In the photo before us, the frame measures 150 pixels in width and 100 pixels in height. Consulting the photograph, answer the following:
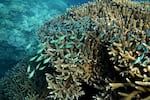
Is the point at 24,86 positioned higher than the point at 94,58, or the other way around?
the point at 94,58

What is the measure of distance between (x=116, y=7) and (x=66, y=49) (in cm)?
172

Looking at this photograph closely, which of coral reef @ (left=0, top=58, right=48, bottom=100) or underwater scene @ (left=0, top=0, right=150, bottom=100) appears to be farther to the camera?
coral reef @ (left=0, top=58, right=48, bottom=100)

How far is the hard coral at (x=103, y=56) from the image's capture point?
3.42 m

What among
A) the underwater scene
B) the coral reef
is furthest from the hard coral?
the coral reef

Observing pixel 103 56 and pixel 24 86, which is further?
pixel 24 86

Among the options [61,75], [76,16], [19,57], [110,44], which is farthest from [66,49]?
[19,57]

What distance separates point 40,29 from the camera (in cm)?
584

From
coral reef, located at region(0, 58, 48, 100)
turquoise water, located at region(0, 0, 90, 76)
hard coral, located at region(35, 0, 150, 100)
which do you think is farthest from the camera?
turquoise water, located at region(0, 0, 90, 76)

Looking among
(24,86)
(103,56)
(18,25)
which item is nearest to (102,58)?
(103,56)

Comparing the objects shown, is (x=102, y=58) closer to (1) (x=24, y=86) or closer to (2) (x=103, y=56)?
(2) (x=103, y=56)

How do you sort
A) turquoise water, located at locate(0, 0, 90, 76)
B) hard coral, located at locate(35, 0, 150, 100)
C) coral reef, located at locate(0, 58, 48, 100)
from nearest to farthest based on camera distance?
hard coral, located at locate(35, 0, 150, 100) < coral reef, located at locate(0, 58, 48, 100) < turquoise water, located at locate(0, 0, 90, 76)

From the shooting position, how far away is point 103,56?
4.30 m

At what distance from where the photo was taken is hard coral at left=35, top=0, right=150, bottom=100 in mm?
3420

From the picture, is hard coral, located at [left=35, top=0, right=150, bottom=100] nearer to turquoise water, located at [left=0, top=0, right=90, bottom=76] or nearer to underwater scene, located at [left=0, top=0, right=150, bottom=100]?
underwater scene, located at [left=0, top=0, right=150, bottom=100]
